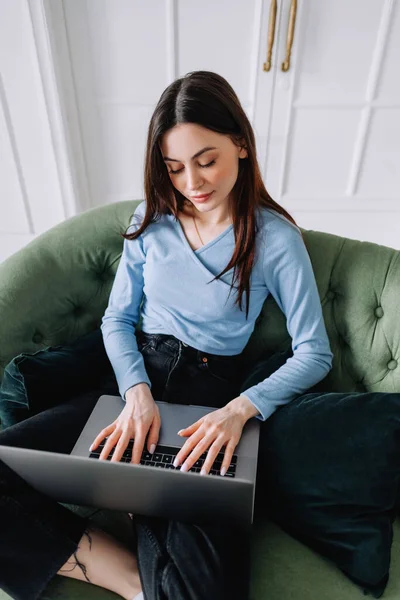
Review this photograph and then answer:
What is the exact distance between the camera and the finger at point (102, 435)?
0.80 metres

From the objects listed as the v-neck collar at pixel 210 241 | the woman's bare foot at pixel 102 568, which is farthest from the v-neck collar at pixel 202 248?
the woman's bare foot at pixel 102 568

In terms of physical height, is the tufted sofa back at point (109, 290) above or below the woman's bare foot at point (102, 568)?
above

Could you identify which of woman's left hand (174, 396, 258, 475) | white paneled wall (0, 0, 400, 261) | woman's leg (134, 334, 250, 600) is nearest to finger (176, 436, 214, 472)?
woman's left hand (174, 396, 258, 475)

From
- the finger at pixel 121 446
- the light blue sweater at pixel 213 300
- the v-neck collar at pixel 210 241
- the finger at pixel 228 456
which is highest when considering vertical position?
the v-neck collar at pixel 210 241

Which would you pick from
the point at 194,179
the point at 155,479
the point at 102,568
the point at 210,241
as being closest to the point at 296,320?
the point at 210,241

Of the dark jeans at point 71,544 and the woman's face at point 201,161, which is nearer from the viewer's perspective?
the dark jeans at point 71,544

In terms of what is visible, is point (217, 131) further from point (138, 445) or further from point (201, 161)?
point (138, 445)

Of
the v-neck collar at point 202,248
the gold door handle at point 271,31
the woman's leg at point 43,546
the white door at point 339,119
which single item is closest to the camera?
the woman's leg at point 43,546

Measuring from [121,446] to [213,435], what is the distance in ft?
0.55

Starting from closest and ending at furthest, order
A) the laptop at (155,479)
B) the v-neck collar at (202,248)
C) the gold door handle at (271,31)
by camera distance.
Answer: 1. the laptop at (155,479)
2. the v-neck collar at (202,248)
3. the gold door handle at (271,31)

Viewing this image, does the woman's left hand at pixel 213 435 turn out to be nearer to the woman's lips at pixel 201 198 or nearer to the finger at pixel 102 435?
the finger at pixel 102 435

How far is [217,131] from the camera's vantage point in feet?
2.76

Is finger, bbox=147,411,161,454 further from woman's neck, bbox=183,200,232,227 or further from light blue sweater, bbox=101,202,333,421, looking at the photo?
woman's neck, bbox=183,200,232,227

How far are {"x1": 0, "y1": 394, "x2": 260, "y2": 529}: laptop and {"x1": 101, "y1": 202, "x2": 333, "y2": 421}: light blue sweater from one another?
13cm
